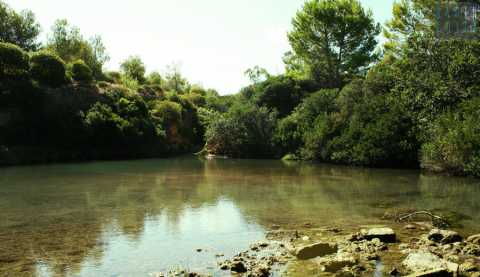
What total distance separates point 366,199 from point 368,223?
5.10 metres

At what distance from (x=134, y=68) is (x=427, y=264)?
70557 millimetres

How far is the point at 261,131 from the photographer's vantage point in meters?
46.5

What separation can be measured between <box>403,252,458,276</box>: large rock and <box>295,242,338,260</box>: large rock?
4.84 feet

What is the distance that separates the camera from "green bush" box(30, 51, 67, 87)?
4675cm

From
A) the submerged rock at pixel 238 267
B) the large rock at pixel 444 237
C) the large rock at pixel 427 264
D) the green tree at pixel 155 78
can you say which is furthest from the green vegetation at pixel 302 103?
the submerged rock at pixel 238 267

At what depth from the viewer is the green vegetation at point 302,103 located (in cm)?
2953

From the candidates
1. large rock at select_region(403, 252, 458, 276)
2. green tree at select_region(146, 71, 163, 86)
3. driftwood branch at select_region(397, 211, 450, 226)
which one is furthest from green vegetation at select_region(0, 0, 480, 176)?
large rock at select_region(403, 252, 458, 276)

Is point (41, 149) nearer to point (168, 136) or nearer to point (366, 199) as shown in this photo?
point (168, 136)

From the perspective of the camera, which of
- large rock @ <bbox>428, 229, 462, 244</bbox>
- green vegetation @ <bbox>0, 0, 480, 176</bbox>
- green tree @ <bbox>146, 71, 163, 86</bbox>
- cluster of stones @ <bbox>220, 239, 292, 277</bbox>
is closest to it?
cluster of stones @ <bbox>220, 239, 292, 277</bbox>

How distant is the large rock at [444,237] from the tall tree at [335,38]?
47.4 m

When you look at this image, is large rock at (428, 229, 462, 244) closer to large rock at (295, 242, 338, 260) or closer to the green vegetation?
large rock at (295, 242, 338, 260)

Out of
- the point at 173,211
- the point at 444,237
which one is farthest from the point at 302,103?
the point at 444,237

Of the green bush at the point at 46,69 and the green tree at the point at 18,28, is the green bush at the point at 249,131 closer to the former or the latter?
the green bush at the point at 46,69

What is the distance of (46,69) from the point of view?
4703 cm
